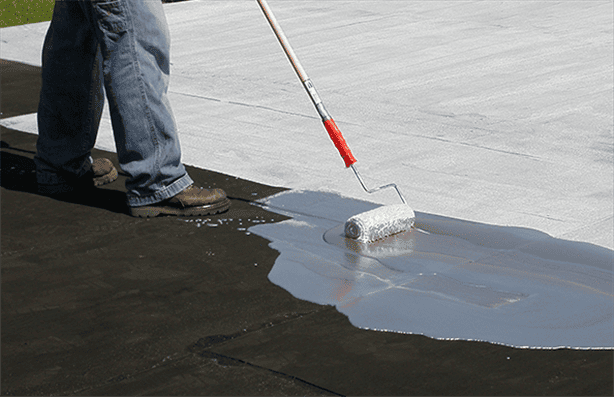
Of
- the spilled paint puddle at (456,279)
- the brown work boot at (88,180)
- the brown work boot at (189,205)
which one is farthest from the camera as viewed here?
the brown work boot at (88,180)

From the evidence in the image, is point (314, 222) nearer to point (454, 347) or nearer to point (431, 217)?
point (431, 217)

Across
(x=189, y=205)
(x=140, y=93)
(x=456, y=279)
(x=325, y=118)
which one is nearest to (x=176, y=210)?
(x=189, y=205)

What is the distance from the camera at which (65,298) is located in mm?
3311

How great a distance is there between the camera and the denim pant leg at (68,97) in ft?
13.9

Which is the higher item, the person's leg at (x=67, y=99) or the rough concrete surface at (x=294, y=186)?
the person's leg at (x=67, y=99)

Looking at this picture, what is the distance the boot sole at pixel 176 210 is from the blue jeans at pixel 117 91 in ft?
0.11

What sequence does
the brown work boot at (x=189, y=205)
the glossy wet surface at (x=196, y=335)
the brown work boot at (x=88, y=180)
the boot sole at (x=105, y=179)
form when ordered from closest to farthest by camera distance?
1. the glossy wet surface at (x=196, y=335)
2. the brown work boot at (x=189, y=205)
3. the brown work boot at (x=88, y=180)
4. the boot sole at (x=105, y=179)

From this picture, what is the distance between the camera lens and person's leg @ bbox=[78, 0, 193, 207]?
13.0 ft

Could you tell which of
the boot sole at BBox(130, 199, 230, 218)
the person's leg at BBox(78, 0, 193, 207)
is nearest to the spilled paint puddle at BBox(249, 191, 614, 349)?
the boot sole at BBox(130, 199, 230, 218)

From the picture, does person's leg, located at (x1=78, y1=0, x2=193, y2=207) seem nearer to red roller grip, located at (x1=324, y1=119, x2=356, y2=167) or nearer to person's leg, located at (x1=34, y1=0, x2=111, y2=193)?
person's leg, located at (x1=34, y1=0, x2=111, y2=193)

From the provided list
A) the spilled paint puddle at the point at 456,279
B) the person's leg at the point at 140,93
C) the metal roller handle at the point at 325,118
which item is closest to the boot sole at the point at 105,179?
the person's leg at the point at 140,93

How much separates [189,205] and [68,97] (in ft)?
2.67

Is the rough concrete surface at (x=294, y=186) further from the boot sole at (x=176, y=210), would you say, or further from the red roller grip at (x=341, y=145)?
the red roller grip at (x=341, y=145)

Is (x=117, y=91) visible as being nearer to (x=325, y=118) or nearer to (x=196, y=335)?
(x=325, y=118)
